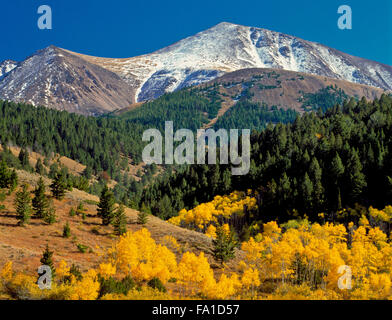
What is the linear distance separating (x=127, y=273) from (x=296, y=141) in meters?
111

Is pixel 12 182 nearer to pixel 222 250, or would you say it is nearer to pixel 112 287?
pixel 112 287

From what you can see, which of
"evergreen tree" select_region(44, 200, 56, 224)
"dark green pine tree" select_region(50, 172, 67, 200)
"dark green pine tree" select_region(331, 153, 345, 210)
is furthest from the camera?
"dark green pine tree" select_region(331, 153, 345, 210)

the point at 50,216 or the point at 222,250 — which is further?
the point at 222,250

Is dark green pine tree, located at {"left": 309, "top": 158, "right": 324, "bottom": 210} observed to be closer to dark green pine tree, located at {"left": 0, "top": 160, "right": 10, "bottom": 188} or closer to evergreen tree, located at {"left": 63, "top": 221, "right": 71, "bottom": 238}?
evergreen tree, located at {"left": 63, "top": 221, "right": 71, "bottom": 238}

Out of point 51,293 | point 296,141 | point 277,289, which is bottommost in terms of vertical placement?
point 277,289

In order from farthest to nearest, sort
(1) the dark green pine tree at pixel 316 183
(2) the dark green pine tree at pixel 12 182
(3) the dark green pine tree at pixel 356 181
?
(1) the dark green pine tree at pixel 316 183 < (3) the dark green pine tree at pixel 356 181 < (2) the dark green pine tree at pixel 12 182

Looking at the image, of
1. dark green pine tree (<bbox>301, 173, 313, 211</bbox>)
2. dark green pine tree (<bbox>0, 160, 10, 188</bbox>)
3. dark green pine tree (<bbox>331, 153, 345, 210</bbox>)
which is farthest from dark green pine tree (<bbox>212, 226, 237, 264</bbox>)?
dark green pine tree (<bbox>331, 153, 345, 210</bbox>)
